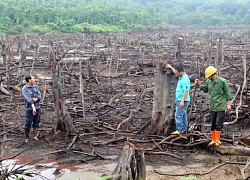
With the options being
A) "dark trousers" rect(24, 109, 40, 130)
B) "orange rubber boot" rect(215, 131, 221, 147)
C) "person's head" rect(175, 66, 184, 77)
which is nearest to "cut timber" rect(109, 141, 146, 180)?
"orange rubber boot" rect(215, 131, 221, 147)

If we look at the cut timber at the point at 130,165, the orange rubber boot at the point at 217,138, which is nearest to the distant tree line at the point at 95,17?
the orange rubber boot at the point at 217,138

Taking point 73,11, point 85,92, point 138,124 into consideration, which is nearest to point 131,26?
point 73,11

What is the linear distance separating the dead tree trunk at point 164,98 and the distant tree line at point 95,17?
37862 mm

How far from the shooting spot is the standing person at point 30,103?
8219mm

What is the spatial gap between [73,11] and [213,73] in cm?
5393

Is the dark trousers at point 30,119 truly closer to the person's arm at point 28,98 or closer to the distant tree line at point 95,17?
the person's arm at point 28,98

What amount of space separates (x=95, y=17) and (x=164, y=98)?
51.2 meters

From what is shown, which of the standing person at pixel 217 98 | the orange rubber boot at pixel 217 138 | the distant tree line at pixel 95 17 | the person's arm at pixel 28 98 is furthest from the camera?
the distant tree line at pixel 95 17

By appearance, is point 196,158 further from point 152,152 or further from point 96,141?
point 96,141

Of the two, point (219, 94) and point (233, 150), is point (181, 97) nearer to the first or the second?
point (219, 94)

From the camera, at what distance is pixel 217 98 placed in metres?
7.41

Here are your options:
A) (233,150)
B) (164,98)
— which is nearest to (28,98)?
(164,98)

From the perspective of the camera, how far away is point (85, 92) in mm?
14414

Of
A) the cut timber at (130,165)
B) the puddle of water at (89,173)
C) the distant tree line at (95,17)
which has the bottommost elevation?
the puddle of water at (89,173)
